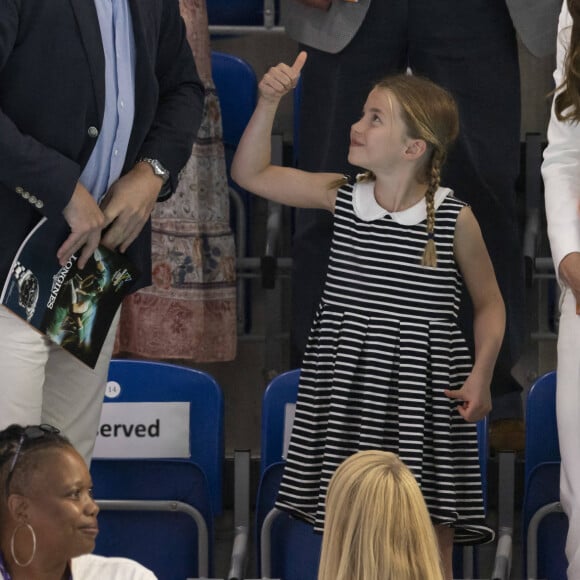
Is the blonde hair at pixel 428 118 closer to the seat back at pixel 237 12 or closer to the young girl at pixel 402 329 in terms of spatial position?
the young girl at pixel 402 329

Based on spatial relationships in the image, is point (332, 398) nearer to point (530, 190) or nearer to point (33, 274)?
point (33, 274)

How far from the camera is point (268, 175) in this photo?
322 centimetres

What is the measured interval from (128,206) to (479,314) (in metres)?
0.84

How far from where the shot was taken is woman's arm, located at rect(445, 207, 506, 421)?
2975mm

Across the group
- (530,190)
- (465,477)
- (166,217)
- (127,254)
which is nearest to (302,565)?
(465,477)

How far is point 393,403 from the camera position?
3002 mm

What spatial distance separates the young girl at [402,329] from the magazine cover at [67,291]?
53cm

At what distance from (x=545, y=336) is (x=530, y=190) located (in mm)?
436

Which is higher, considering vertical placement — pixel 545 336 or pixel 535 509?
pixel 545 336

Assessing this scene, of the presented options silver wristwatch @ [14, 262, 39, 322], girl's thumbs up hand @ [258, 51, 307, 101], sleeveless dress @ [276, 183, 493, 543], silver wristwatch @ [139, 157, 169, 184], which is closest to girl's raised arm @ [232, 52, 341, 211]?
girl's thumbs up hand @ [258, 51, 307, 101]

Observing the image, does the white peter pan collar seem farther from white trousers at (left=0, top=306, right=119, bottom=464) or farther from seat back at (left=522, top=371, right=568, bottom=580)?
white trousers at (left=0, top=306, right=119, bottom=464)

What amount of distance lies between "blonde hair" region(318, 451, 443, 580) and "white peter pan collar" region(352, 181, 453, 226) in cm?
90

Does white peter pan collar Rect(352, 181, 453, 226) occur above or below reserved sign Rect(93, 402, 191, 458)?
above

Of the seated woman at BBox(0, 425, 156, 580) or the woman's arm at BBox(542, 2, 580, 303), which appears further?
the woman's arm at BBox(542, 2, 580, 303)
